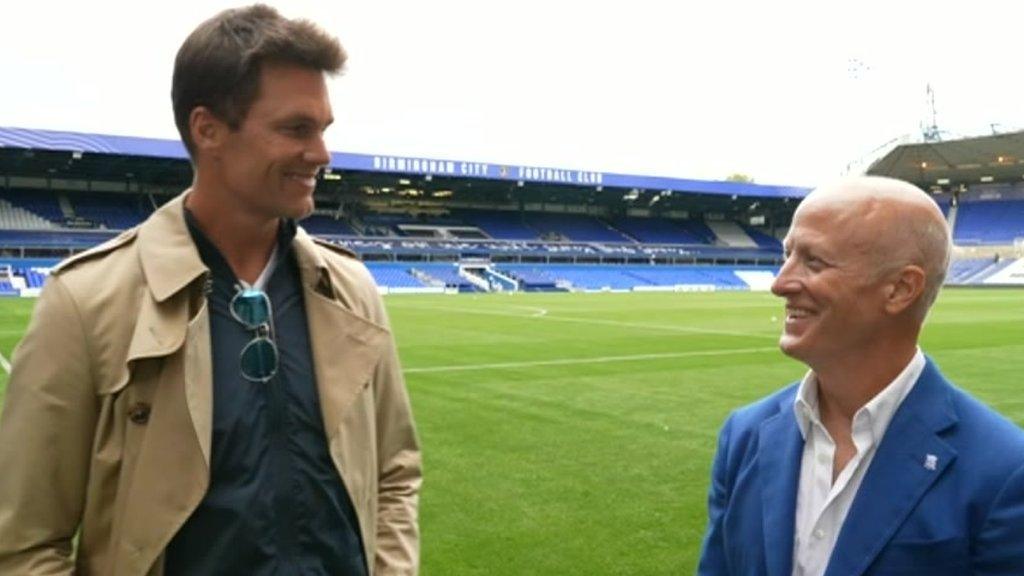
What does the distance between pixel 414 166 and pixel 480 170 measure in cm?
450

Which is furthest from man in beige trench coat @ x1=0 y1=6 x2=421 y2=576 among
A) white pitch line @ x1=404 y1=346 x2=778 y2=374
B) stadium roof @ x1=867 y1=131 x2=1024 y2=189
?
stadium roof @ x1=867 y1=131 x2=1024 y2=189

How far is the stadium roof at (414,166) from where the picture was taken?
43375 mm

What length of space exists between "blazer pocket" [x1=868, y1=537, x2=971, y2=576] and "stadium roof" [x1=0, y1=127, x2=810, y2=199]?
32.7 metres

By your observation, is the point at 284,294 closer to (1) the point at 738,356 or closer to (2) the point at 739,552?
(2) the point at 739,552

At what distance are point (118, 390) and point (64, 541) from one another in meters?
0.37

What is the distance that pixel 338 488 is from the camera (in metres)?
2.08

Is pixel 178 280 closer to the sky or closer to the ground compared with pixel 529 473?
closer to the sky

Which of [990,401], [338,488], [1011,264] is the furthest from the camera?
[1011,264]

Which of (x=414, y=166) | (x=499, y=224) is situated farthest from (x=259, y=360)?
(x=499, y=224)

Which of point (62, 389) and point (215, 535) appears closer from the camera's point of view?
point (62, 389)

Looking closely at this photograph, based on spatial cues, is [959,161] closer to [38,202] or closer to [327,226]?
[327,226]

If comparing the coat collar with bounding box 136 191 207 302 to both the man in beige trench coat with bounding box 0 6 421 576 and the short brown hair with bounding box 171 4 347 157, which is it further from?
the short brown hair with bounding box 171 4 347 157

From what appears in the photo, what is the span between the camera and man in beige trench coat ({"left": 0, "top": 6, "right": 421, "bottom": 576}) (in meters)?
1.84

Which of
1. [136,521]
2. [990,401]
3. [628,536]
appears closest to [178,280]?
[136,521]
